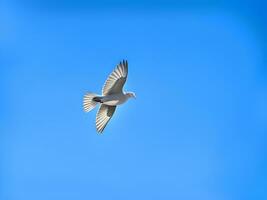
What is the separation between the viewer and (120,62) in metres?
12.0

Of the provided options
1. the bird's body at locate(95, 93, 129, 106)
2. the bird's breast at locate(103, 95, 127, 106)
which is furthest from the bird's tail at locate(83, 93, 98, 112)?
the bird's breast at locate(103, 95, 127, 106)

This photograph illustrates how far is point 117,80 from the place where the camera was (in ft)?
39.8

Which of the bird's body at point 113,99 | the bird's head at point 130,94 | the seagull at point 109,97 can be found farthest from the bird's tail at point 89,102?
the bird's head at point 130,94

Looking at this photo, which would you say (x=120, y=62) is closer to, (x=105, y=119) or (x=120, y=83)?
(x=120, y=83)

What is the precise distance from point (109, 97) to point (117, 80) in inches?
14.9

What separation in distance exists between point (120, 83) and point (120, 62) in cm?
41

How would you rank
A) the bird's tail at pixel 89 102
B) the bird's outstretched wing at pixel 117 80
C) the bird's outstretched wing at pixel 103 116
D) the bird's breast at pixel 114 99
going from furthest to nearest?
the bird's outstretched wing at pixel 103 116, the bird's tail at pixel 89 102, the bird's breast at pixel 114 99, the bird's outstretched wing at pixel 117 80

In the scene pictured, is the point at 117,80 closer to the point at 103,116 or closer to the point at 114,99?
the point at 114,99

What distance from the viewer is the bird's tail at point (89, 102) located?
41.1ft

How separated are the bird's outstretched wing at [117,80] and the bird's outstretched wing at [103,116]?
20.5 inches

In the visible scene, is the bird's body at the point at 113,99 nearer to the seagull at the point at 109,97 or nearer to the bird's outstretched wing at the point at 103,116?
the seagull at the point at 109,97

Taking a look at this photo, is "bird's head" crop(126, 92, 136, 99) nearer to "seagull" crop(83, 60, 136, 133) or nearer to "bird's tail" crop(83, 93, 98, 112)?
"seagull" crop(83, 60, 136, 133)

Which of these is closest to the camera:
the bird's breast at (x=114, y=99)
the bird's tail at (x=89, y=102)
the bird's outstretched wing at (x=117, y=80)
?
the bird's outstretched wing at (x=117, y=80)

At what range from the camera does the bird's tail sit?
12516 mm
